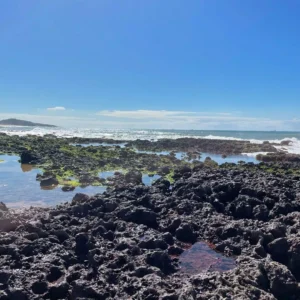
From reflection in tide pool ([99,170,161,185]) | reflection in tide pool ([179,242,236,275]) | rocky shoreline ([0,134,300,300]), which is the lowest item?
reflection in tide pool ([179,242,236,275])

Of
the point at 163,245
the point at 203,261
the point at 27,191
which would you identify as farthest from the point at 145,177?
the point at 203,261

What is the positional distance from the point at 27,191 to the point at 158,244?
13.5 metres

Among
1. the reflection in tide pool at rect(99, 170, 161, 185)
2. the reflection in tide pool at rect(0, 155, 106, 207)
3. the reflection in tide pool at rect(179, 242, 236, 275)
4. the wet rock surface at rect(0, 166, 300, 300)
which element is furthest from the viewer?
the reflection in tide pool at rect(99, 170, 161, 185)

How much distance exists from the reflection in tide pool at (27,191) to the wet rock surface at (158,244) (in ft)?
10.8

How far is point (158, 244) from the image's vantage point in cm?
1228

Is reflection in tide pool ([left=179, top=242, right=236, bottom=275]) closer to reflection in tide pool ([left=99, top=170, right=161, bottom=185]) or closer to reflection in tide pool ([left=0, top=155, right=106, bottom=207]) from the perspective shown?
reflection in tide pool ([left=0, top=155, right=106, bottom=207])

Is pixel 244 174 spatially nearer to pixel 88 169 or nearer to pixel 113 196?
pixel 113 196

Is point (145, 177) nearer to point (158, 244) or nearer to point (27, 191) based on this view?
point (27, 191)

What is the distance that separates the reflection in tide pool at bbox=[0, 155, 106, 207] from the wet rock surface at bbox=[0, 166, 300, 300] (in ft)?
10.8

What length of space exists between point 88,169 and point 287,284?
25.1m

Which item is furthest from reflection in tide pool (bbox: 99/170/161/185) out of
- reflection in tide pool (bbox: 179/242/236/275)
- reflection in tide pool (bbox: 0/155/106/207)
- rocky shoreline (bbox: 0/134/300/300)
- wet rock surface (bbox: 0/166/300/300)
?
reflection in tide pool (bbox: 179/242/236/275)

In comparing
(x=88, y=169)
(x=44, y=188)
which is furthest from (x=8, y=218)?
(x=88, y=169)

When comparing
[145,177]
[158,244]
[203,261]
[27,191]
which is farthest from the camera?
[145,177]

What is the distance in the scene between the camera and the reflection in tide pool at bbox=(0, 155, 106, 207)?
20.0 metres
